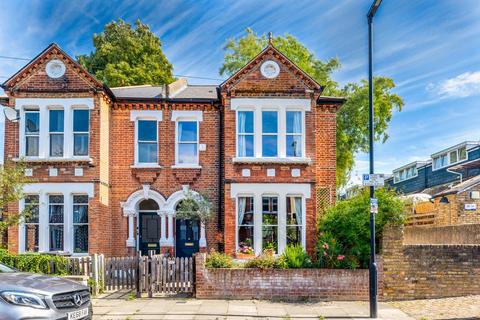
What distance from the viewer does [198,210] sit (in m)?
17.3

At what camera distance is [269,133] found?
17.3 meters

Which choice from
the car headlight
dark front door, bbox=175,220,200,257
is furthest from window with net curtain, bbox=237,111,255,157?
the car headlight

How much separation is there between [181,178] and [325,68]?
545 inches

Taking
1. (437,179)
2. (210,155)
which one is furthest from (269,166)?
(437,179)

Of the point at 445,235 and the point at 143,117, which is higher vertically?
the point at 143,117

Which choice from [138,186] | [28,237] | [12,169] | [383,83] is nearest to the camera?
[12,169]

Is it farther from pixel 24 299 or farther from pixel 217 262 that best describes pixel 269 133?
pixel 24 299

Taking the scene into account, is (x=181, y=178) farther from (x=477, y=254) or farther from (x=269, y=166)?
(x=477, y=254)

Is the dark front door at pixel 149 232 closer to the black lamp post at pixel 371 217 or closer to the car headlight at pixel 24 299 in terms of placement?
the black lamp post at pixel 371 217

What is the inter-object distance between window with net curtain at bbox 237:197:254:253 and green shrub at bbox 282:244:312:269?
3.26 m

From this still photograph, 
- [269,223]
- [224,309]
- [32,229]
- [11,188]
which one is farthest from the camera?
[269,223]

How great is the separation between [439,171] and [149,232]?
2527 centimetres

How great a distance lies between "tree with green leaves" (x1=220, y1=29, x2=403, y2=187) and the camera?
26688 millimetres

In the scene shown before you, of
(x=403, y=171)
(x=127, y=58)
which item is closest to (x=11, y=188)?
(x=127, y=58)
